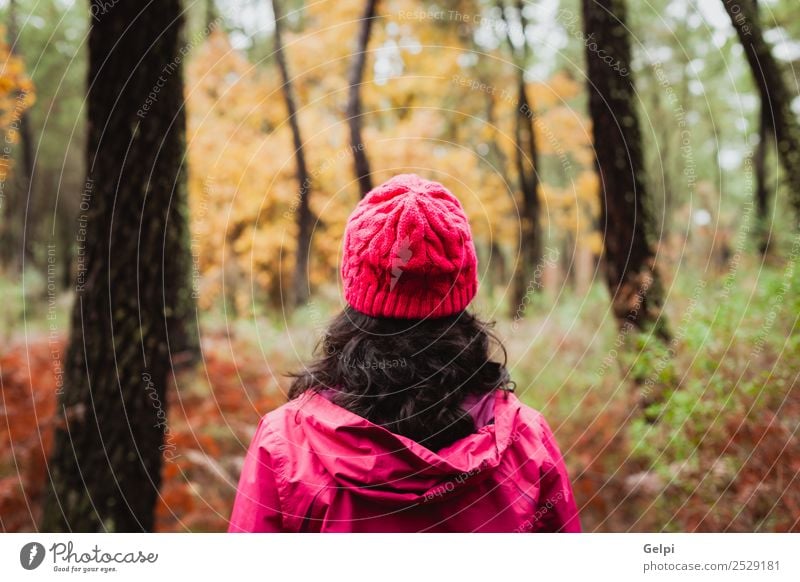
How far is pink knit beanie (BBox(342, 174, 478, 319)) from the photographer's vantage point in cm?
161

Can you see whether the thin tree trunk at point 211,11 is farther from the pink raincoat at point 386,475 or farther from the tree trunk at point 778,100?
the pink raincoat at point 386,475

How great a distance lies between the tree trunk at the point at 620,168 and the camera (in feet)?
13.5

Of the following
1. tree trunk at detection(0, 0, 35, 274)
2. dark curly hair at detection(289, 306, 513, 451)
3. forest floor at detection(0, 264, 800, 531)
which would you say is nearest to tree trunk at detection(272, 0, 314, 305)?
forest floor at detection(0, 264, 800, 531)

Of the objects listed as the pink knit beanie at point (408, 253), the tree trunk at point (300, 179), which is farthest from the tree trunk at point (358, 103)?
the pink knit beanie at point (408, 253)

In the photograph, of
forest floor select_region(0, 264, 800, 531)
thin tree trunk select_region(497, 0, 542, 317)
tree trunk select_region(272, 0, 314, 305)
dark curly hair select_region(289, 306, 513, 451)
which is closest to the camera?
dark curly hair select_region(289, 306, 513, 451)

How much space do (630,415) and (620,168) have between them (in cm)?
183

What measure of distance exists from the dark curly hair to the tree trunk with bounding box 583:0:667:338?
9.21 feet

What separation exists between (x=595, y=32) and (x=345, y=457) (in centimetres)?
381

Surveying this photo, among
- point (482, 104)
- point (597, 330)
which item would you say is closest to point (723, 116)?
point (482, 104)
